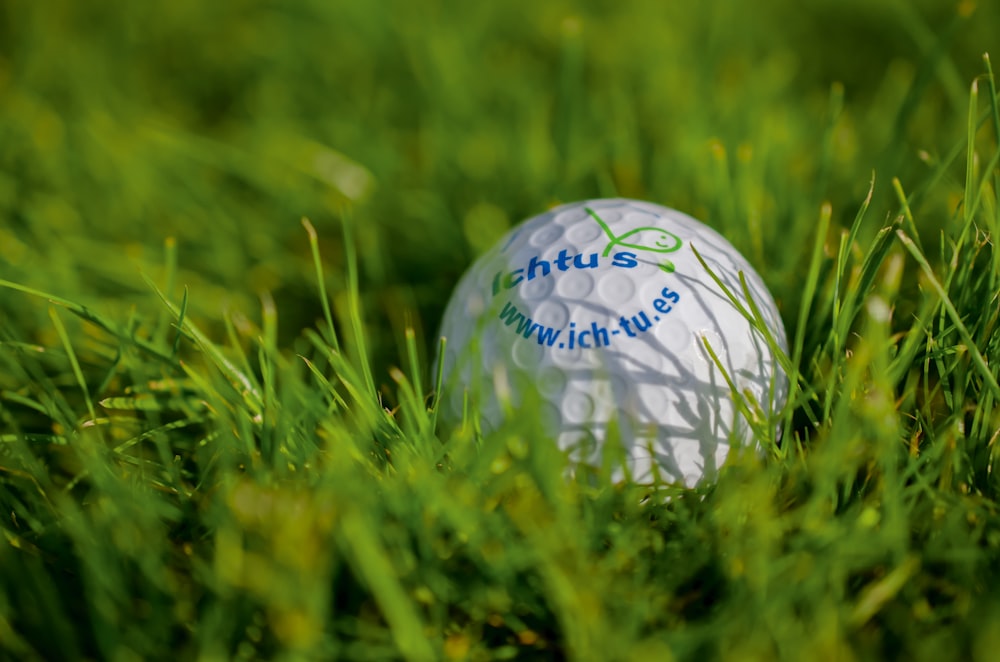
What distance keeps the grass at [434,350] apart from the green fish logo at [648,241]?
0.25m

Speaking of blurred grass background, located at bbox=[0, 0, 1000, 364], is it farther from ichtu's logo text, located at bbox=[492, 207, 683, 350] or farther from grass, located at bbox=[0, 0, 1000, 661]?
ichtu's logo text, located at bbox=[492, 207, 683, 350]

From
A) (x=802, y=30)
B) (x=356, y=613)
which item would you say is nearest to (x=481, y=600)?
(x=356, y=613)

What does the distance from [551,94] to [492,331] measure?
156cm

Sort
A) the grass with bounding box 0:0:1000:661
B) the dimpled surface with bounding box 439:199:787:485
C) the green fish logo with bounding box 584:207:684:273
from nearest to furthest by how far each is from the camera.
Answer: the grass with bounding box 0:0:1000:661
the dimpled surface with bounding box 439:199:787:485
the green fish logo with bounding box 584:207:684:273

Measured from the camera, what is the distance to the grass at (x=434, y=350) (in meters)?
1.08

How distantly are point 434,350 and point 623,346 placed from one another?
0.59 metres

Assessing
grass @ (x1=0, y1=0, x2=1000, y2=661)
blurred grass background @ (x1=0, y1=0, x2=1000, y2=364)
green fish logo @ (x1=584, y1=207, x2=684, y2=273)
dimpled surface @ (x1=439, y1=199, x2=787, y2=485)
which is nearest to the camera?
grass @ (x1=0, y1=0, x2=1000, y2=661)

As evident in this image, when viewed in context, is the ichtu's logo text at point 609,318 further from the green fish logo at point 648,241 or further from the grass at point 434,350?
the grass at point 434,350

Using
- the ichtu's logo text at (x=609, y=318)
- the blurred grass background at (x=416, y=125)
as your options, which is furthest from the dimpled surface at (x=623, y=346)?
the blurred grass background at (x=416, y=125)

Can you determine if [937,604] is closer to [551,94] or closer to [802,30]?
[551,94]

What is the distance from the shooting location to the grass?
3.53ft

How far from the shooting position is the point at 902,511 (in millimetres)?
1113

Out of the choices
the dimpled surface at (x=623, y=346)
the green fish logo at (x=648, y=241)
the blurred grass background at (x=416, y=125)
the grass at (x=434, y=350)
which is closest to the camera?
the grass at (x=434, y=350)

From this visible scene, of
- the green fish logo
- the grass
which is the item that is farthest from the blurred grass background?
the green fish logo
